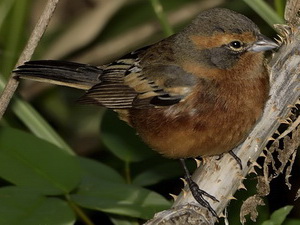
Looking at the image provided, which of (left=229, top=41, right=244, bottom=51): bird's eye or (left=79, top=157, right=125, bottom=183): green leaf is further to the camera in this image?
(left=79, top=157, right=125, bottom=183): green leaf

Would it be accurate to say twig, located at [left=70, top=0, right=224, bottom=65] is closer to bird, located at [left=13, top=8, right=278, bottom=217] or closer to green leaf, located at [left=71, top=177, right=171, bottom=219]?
bird, located at [left=13, top=8, right=278, bottom=217]

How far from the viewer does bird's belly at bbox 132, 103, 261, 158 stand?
4289 mm

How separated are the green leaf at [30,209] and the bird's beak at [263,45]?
1.27m

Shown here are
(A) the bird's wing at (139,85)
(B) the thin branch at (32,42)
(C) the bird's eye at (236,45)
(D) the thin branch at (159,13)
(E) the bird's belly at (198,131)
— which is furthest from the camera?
(D) the thin branch at (159,13)

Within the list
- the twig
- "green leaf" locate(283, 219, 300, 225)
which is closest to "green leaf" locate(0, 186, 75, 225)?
"green leaf" locate(283, 219, 300, 225)

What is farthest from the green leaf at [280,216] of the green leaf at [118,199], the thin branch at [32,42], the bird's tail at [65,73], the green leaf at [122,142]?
the bird's tail at [65,73]

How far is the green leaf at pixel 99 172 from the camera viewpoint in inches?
185

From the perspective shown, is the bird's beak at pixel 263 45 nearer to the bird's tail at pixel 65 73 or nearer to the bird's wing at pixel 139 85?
the bird's wing at pixel 139 85

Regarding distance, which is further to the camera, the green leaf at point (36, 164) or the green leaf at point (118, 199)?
the green leaf at point (36, 164)

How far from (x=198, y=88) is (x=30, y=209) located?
110 centimetres

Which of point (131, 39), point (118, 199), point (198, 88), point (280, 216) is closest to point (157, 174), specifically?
point (118, 199)

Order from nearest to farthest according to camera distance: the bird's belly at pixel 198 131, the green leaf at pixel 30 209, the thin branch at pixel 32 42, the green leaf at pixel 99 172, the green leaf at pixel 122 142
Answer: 1. the green leaf at pixel 30 209
2. the thin branch at pixel 32 42
3. the bird's belly at pixel 198 131
4. the green leaf at pixel 99 172
5. the green leaf at pixel 122 142

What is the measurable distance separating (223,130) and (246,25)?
1.85 feet

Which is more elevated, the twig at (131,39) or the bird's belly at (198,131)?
the twig at (131,39)
